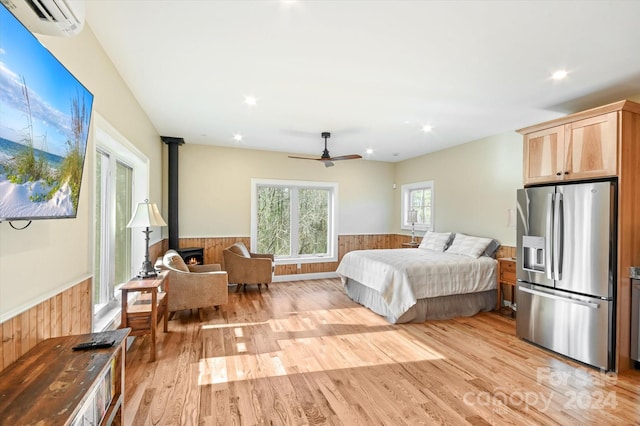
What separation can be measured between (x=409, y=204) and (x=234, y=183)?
383 centimetres

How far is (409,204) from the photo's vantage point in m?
6.82

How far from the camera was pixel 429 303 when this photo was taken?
399cm

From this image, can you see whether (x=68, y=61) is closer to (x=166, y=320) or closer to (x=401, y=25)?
(x=401, y=25)

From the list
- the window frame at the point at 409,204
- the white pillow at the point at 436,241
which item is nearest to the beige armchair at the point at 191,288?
the white pillow at the point at 436,241

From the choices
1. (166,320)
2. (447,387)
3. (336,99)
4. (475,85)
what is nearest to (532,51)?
(475,85)

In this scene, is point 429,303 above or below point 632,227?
below

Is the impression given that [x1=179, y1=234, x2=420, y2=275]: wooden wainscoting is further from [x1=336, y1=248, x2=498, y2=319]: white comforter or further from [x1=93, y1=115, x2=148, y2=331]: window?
[x1=336, y1=248, x2=498, y2=319]: white comforter

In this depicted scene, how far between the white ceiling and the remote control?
1958 millimetres

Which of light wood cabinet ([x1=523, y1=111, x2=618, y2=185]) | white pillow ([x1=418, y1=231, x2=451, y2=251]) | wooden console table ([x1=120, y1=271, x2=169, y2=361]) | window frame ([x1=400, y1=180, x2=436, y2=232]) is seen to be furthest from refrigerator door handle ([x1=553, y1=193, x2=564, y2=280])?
wooden console table ([x1=120, y1=271, x2=169, y2=361])

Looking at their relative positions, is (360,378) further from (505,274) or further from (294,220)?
(294,220)

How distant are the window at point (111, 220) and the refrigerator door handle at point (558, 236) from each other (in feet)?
13.7

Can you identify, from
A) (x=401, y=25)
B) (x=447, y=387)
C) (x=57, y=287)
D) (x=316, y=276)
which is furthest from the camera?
(x=316, y=276)

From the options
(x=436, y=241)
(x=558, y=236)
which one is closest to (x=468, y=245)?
(x=436, y=241)

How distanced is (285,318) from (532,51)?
379cm
